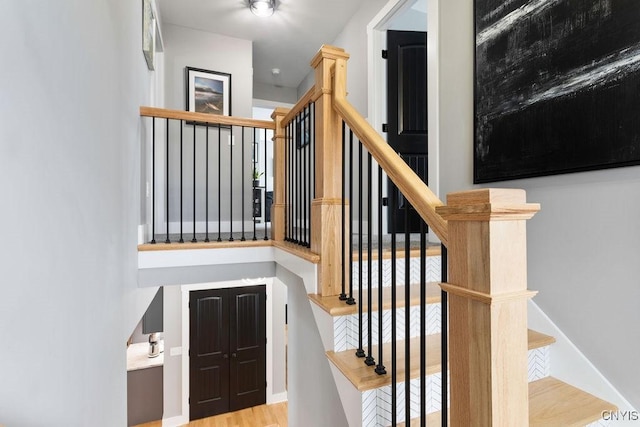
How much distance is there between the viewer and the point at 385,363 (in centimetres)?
137

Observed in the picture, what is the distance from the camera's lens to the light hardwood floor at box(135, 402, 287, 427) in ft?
15.5

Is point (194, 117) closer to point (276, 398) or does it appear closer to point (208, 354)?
point (208, 354)

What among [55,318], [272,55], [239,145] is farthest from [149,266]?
[272,55]

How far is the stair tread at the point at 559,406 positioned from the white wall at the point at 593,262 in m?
0.14

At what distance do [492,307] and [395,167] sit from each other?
1.83 feet

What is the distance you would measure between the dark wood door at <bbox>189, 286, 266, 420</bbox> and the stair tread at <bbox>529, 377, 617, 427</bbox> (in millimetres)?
4126

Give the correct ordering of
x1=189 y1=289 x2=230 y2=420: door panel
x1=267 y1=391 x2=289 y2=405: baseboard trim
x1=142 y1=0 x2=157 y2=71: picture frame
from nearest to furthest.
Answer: x1=142 y1=0 x2=157 y2=71: picture frame, x1=189 y1=289 x2=230 y2=420: door panel, x1=267 y1=391 x2=289 y2=405: baseboard trim

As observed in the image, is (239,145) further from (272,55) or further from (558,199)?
(558,199)

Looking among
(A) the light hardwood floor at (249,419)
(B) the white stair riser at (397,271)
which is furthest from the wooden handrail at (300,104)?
(A) the light hardwood floor at (249,419)

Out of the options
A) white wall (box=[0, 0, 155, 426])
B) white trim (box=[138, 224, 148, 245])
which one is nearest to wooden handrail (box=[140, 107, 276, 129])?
white wall (box=[0, 0, 155, 426])

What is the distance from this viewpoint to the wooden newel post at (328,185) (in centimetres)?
Answer: 161

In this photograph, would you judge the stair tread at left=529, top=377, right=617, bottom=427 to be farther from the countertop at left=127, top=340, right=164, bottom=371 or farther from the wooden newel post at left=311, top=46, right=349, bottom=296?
the countertop at left=127, top=340, right=164, bottom=371

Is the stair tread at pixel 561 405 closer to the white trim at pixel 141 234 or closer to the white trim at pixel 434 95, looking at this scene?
the white trim at pixel 434 95

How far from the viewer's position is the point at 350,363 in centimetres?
137
